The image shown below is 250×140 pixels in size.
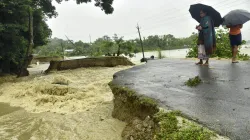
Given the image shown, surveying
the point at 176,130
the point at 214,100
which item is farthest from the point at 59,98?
the point at 176,130

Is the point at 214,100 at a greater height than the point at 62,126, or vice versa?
the point at 214,100

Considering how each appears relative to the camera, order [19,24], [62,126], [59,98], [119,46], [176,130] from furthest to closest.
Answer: [119,46] < [19,24] < [59,98] < [62,126] < [176,130]

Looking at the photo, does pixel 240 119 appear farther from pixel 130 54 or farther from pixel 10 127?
pixel 130 54

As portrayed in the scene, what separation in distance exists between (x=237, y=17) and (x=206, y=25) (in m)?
0.98

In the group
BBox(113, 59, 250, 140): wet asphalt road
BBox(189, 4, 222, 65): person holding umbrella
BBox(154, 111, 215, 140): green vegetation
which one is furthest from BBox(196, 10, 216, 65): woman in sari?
BBox(154, 111, 215, 140): green vegetation

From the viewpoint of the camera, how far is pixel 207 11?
710 centimetres

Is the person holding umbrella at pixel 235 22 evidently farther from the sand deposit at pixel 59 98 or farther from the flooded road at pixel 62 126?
the flooded road at pixel 62 126

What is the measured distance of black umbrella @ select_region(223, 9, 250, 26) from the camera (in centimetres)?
714

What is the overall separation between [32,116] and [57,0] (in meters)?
11.2

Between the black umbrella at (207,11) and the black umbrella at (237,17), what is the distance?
0.77 feet

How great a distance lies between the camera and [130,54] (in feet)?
83.5

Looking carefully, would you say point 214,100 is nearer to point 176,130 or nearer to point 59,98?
point 176,130

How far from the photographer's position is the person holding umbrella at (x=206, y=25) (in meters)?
7.03

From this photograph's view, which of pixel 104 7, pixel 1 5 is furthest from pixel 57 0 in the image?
pixel 1 5
